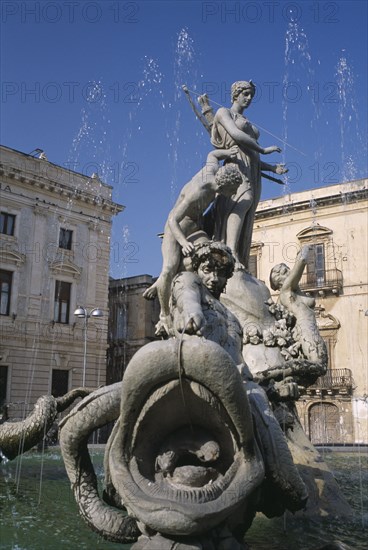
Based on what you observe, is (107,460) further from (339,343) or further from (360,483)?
(339,343)

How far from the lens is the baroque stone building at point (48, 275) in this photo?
1038 inches

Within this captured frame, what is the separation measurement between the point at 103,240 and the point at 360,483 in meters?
25.0

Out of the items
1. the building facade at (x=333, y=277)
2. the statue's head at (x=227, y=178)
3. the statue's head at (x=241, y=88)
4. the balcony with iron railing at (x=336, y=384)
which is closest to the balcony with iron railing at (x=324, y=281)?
the building facade at (x=333, y=277)

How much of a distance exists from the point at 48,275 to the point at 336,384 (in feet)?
50.3

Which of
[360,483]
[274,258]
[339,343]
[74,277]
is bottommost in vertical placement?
[360,483]

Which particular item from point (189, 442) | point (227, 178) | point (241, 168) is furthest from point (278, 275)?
point (189, 442)

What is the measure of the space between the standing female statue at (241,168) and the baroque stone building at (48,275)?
64.1 ft

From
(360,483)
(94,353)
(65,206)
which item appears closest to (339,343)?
(94,353)

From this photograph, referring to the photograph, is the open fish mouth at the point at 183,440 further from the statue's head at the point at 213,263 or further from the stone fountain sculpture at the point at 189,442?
the statue's head at the point at 213,263

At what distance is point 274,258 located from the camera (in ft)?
109

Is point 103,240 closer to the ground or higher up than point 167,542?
higher up

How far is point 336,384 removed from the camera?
94.2ft

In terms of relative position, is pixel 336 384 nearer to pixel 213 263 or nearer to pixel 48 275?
pixel 48 275

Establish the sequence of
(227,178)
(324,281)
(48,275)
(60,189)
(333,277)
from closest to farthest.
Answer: (227,178), (48,275), (60,189), (333,277), (324,281)
